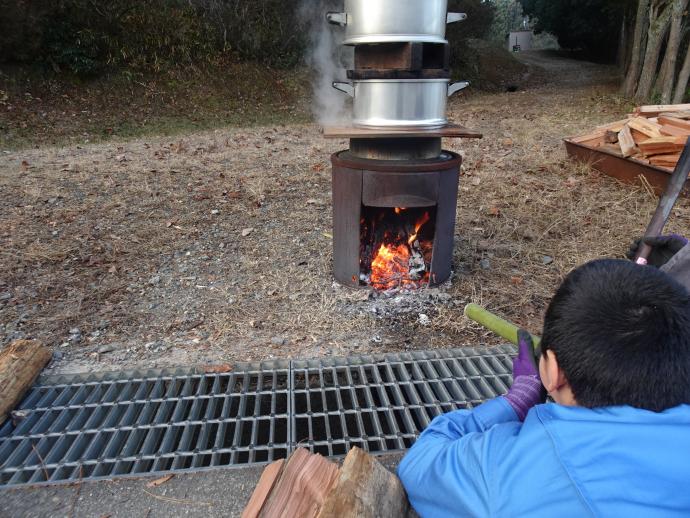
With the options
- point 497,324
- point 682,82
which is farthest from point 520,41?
point 497,324

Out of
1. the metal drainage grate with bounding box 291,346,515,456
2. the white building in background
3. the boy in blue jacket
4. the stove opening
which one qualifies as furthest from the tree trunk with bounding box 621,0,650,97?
the white building in background

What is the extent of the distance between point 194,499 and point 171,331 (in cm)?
145

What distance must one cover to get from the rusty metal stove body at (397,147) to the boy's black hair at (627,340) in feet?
6.38

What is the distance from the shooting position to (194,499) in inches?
76.3

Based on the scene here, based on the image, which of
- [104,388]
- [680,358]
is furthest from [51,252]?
[680,358]

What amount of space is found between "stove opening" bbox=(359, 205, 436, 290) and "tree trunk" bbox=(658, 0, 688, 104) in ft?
31.9

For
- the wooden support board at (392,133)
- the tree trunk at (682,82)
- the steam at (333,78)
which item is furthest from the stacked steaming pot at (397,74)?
the tree trunk at (682,82)

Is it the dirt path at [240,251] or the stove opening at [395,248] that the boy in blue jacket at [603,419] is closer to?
the dirt path at [240,251]

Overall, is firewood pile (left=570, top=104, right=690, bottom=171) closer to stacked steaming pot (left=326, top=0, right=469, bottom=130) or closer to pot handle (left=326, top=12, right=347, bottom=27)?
stacked steaming pot (left=326, top=0, right=469, bottom=130)

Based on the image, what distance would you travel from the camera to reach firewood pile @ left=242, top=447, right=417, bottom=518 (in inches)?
59.9

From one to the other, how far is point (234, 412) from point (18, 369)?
1218 millimetres

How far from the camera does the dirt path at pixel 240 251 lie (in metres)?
3.12

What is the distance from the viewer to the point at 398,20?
2.87m

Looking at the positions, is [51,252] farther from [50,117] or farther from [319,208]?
[50,117]
